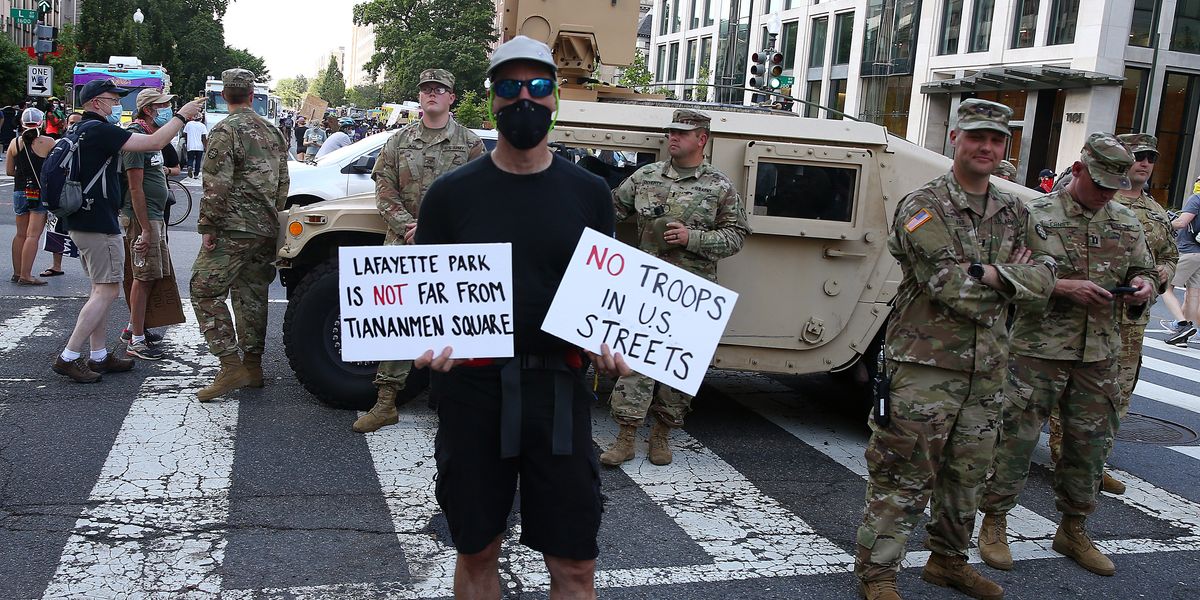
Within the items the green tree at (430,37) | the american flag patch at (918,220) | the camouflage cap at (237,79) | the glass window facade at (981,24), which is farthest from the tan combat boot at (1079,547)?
the green tree at (430,37)

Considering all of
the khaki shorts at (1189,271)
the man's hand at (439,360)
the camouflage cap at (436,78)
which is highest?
the camouflage cap at (436,78)

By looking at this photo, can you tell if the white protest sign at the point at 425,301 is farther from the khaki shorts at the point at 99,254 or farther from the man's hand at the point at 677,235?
the khaki shorts at the point at 99,254

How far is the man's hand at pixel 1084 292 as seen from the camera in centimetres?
452

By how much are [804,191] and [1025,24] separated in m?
30.4

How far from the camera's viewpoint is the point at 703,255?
566cm

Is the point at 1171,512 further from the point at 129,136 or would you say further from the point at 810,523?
the point at 129,136

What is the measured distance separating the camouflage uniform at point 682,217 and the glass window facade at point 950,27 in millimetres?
33331

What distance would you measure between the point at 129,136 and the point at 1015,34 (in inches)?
1260

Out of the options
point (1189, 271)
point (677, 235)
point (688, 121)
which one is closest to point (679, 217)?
point (677, 235)

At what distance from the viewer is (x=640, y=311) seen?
10.1 feet

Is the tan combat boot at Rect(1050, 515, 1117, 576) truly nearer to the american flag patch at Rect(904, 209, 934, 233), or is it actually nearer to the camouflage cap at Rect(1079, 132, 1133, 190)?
the camouflage cap at Rect(1079, 132, 1133, 190)

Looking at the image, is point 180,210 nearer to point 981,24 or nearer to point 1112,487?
point 1112,487

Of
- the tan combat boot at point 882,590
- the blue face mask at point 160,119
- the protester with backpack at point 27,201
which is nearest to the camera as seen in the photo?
the tan combat boot at point 882,590

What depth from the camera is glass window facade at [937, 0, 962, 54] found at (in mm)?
36031
